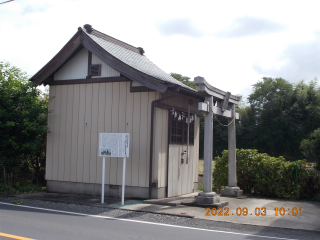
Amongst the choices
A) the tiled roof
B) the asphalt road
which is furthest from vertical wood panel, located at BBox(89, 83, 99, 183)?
the asphalt road

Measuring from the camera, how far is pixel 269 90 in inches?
1769

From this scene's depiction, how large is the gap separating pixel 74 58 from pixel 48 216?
21.1 feet

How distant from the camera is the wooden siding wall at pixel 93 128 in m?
11.6

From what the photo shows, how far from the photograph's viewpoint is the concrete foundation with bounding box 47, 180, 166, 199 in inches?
450

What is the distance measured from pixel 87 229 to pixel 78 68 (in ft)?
23.6

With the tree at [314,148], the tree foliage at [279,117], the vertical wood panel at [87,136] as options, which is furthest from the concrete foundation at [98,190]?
the tree foliage at [279,117]

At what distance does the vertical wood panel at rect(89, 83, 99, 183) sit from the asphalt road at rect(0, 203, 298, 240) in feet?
11.1

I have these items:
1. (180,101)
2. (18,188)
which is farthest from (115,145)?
(18,188)

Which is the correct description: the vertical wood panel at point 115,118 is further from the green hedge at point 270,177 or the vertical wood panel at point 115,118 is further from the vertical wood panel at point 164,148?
the green hedge at point 270,177

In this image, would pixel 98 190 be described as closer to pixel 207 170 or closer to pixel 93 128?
pixel 93 128

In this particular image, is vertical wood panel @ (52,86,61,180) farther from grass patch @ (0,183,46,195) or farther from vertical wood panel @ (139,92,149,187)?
vertical wood panel @ (139,92,149,187)

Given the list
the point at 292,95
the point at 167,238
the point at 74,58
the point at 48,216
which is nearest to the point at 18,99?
the point at 74,58

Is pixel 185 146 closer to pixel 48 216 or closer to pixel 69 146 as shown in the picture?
pixel 69 146

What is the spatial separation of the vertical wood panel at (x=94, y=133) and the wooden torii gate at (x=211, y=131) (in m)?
4.01
